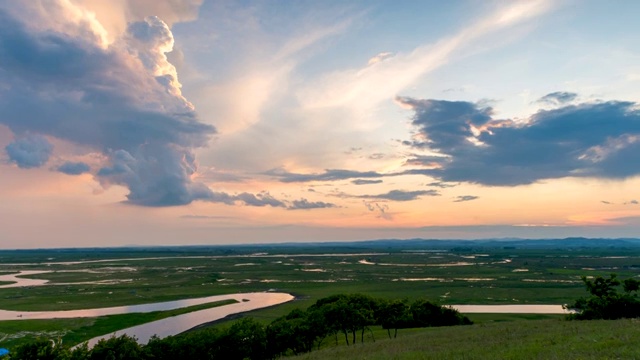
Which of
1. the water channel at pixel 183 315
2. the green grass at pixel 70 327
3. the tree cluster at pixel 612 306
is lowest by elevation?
the water channel at pixel 183 315

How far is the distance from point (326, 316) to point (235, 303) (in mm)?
67057

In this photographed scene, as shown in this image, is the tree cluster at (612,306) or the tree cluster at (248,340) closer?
the tree cluster at (248,340)

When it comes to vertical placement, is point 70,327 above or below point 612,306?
below

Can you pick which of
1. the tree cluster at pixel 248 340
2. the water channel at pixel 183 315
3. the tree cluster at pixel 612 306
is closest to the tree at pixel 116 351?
the tree cluster at pixel 248 340

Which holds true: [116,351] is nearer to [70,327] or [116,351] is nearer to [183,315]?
[70,327]

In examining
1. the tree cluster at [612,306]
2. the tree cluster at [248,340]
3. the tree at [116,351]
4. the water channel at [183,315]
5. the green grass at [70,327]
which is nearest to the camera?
the tree at [116,351]

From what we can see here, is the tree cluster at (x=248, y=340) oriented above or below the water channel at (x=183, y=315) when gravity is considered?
above

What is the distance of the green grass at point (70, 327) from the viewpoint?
2913 inches

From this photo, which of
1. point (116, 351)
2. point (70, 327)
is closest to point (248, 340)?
point (116, 351)

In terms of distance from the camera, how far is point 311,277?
17112 cm

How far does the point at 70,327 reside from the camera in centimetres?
8319

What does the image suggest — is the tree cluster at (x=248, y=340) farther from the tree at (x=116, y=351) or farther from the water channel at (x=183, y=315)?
the water channel at (x=183, y=315)

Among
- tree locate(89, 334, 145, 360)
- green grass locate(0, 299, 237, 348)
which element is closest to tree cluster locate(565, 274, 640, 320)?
tree locate(89, 334, 145, 360)

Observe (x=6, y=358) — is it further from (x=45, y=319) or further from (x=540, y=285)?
Answer: (x=540, y=285)
